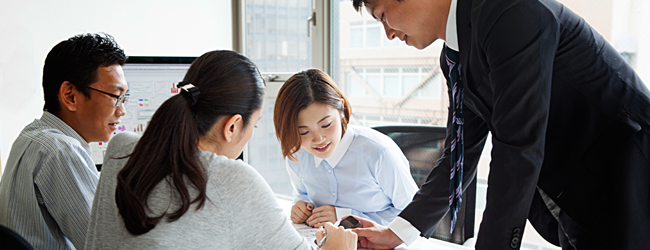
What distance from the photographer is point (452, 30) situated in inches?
40.4

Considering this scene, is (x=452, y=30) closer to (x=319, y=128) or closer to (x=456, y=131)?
(x=456, y=131)

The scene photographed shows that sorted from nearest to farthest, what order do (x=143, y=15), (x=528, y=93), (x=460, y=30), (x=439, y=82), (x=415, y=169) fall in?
(x=528, y=93) < (x=460, y=30) < (x=415, y=169) < (x=439, y=82) < (x=143, y=15)

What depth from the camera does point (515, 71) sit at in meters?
0.82

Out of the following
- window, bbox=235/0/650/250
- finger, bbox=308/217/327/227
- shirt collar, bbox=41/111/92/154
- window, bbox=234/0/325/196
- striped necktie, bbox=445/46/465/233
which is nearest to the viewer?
striped necktie, bbox=445/46/465/233

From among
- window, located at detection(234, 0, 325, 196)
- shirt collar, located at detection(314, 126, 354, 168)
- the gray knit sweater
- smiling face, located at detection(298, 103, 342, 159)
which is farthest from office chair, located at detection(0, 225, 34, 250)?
window, located at detection(234, 0, 325, 196)

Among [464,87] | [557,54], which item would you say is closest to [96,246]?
[464,87]

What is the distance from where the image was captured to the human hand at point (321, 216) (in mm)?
1493

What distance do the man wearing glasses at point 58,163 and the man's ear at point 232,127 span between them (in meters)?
0.46

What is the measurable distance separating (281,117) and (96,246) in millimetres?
873

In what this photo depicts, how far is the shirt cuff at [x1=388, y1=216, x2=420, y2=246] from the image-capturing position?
4.02 feet

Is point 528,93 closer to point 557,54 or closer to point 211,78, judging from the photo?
point 557,54

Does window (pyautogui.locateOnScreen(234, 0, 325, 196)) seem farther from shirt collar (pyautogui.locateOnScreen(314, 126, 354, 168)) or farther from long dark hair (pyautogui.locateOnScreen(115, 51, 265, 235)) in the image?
long dark hair (pyautogui.locateOnScreen(115, 51, 265, 235))

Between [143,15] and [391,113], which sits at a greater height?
[143,15]

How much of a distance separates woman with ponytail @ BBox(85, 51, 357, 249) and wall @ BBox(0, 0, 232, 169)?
70.6 inches
